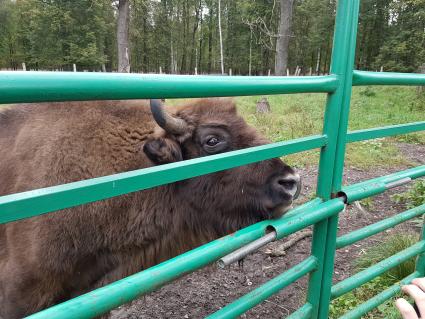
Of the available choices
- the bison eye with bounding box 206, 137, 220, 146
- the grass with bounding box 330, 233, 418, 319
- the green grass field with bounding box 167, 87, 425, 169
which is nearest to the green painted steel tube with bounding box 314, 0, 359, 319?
the bison eye with bounding box 206, 137, 220, 146

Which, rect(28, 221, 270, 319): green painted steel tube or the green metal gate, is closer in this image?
the green metal gate

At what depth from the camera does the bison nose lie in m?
2.53

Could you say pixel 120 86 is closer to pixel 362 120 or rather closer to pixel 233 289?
pixel 233 289

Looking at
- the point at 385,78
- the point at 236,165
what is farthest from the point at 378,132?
the point at 236,165

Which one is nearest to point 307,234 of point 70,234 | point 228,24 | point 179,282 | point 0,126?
point 179,282

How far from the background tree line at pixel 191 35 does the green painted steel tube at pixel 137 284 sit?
92.4ft

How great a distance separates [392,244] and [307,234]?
1.13 meters

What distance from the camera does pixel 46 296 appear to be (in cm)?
282

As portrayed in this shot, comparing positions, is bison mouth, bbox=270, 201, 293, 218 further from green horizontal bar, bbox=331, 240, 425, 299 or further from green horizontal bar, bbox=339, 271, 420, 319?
green horizontal bar, bbox=339, 271, 420, 319

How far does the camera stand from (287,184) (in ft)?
8.50

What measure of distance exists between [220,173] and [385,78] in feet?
4.48

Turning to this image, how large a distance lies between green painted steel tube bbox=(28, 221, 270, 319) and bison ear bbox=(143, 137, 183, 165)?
111cm

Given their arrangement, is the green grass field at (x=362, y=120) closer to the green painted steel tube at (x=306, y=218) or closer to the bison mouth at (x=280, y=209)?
the bison mouth at (x=280, y=209)

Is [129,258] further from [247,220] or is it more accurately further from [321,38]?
[321,38]
